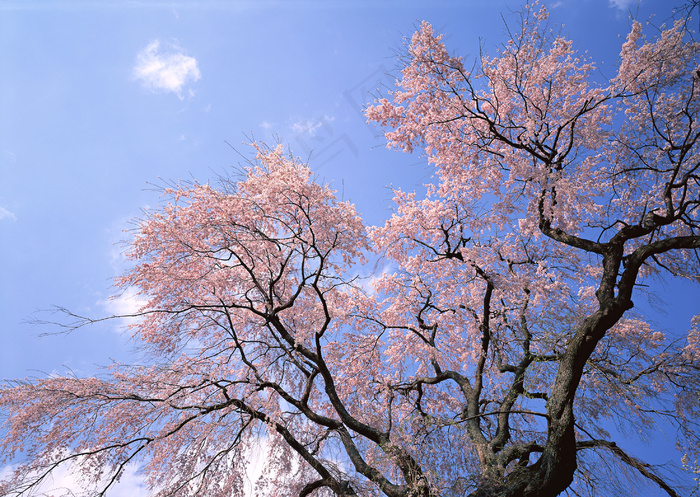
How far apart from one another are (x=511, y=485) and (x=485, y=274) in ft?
12.6

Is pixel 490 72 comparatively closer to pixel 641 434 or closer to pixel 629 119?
pixel 629 119

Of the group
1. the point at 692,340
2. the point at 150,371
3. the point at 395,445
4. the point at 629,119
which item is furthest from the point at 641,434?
the point at 150,371

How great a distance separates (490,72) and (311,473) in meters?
9.42

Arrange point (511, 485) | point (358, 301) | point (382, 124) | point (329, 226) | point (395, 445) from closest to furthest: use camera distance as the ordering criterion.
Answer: point (511, 485), point (395, 445), point (329, 226), point (382, 124), point (358, 301)

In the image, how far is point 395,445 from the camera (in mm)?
6273

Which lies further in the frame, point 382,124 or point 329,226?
point 382,124

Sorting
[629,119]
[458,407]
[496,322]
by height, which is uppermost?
[629,119]

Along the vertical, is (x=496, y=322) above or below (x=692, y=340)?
above

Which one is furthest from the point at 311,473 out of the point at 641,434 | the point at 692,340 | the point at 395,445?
the point at 692,340

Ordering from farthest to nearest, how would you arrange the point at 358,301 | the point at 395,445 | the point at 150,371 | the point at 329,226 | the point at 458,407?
the point at 358,301, the point at 458,407, the point at 329,226, the point at 150,371, the point at 395,445

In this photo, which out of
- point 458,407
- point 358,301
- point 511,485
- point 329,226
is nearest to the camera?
point 511,485

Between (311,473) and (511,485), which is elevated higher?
(311,473)

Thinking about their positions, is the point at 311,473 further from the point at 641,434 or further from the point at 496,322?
the point at 641,434

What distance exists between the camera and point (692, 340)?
7.83m
